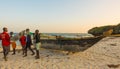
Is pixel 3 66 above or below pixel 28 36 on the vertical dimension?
below

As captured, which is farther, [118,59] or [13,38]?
[13,38]

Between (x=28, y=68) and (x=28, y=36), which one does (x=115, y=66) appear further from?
(x=28, y=36)

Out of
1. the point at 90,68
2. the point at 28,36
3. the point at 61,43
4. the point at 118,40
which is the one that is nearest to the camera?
the point at 90,68

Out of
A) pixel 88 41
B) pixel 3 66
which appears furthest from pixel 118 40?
pixel 3 66

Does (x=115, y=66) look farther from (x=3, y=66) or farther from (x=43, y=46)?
(x=43, y=46)

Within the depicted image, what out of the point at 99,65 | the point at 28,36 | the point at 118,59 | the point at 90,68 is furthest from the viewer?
the point at 28,36

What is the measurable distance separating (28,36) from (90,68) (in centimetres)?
573

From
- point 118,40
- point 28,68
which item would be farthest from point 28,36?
point 118,40

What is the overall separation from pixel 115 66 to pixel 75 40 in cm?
445

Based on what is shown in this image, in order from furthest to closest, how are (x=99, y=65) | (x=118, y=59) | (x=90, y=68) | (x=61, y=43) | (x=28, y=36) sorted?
(x=61, y=43), (x=28, y=36), (x=118, y=59), (x=99, y=65), (x=90, y=68)

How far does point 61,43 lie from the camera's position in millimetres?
15930

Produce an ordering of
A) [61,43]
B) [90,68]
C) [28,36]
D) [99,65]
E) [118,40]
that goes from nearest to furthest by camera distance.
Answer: [90,68], [99,65], [28,36], [61,43], [118,40]

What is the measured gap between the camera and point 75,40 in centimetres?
1498

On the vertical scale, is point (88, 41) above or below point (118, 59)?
above
